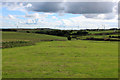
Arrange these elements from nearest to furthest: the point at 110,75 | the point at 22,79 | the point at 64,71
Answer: the point at 22,79, the point at 110,75, the point at 64,71

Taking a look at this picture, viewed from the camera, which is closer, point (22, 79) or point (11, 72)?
point (22, 79)

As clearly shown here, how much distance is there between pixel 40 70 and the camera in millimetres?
23391

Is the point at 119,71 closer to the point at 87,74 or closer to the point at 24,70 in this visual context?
the point at 87,74

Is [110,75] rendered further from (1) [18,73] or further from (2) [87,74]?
(1) [18,73]

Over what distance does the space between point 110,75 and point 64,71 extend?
22.8ft

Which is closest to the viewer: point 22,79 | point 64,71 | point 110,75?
point 22,79

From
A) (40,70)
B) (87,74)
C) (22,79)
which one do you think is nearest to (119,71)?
(87,74)

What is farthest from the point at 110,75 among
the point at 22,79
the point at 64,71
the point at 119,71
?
the point at 22,79

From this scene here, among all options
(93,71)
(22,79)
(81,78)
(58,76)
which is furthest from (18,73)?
(93,71)

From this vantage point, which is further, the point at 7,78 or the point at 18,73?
the point at 18,73

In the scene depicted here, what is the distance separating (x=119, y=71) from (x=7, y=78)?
1705cm

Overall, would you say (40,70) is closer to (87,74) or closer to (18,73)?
(18,73)

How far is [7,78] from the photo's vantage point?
19719 mm

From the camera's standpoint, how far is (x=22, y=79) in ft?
63.4
